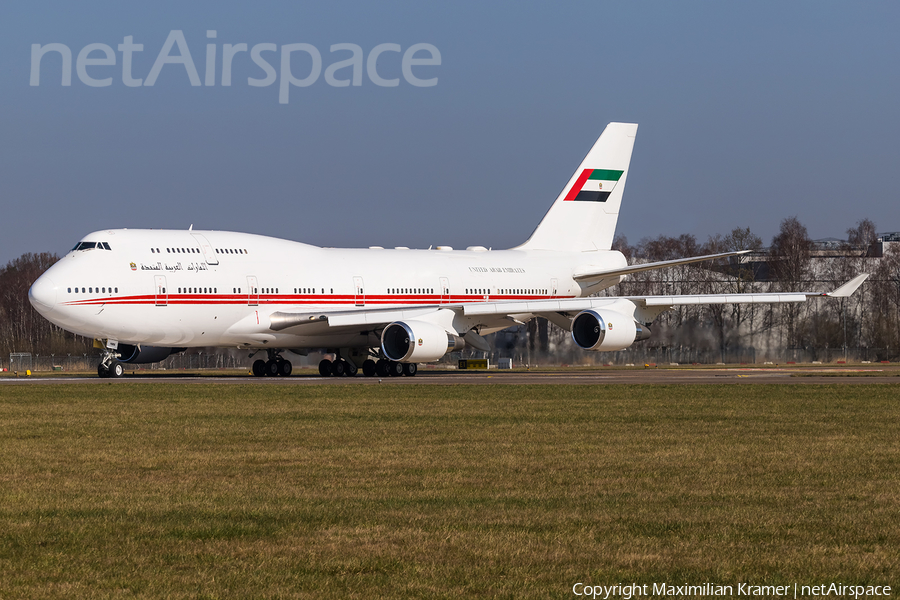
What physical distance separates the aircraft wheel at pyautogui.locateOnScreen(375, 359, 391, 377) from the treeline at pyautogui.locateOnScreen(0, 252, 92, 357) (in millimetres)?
32835

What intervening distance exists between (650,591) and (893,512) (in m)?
3.91

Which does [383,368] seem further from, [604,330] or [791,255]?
[791,255]

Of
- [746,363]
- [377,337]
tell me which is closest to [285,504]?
[377,337]

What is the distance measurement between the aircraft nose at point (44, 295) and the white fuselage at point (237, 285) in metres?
0.03

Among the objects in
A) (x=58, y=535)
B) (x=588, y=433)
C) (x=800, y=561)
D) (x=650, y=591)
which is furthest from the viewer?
(x=588, y=433)

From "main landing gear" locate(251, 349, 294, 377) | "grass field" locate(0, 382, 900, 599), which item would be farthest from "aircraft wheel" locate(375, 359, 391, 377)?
"grass field" locate(0, 382, 900, 599)

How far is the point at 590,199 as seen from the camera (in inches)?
1933

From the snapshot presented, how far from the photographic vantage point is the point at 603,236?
163ft

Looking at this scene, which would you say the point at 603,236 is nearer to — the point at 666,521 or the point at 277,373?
the point at 277,373

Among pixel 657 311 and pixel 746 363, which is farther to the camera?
pixel 746 363

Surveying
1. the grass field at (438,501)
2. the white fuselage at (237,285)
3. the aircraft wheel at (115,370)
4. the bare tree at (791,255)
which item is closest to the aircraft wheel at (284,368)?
the white fuselage at (237,285)

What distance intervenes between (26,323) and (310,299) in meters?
57.9

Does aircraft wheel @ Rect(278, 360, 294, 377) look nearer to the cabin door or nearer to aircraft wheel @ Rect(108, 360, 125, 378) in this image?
aircraft wheel @ Rect(108, 360, 125, 378)

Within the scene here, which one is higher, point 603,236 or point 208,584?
point 603,236
